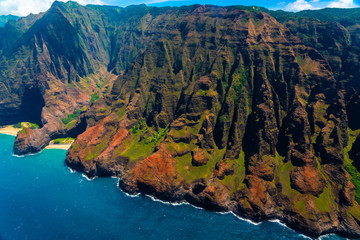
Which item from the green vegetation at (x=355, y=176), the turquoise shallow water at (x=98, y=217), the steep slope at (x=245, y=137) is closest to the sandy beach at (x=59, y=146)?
the steep slope at (x=245, y=137)

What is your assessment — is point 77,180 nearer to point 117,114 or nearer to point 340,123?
point 117,114

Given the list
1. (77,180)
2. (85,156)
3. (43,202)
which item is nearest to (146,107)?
(85,156)

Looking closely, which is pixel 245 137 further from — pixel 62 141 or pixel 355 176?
pixel 62 141

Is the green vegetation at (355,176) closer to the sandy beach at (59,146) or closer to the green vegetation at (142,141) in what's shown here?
the green vegetation at (142,141)

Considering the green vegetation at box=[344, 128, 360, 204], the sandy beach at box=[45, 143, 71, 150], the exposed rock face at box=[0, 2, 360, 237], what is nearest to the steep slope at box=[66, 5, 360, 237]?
the exposed rock face at box=[0, 2, 360, 237]

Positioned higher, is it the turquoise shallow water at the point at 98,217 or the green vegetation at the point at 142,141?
the green vegetation at the point at 142,141
